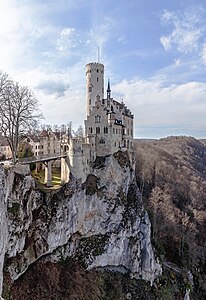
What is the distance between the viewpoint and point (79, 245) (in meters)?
33.1

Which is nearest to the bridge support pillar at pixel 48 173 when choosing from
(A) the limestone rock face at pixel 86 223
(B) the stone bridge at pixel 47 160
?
(B) the stone bridge at pixel 47 160

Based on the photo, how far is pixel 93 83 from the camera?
39625 mm

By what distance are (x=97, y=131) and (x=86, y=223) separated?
1145 centimetres

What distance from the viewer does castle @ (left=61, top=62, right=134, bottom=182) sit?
33.2 metres

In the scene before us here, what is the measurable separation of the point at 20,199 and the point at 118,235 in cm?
1517

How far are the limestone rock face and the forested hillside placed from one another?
6519 millimetres

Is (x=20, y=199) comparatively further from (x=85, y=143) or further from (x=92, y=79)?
(x=92, y=79)

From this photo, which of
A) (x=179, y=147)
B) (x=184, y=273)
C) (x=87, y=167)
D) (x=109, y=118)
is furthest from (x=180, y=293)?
(x=179, y=147)

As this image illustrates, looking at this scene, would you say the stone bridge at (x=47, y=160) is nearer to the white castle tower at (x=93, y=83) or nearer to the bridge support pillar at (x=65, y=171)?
the bridge support pillar at (x=65, y=171)

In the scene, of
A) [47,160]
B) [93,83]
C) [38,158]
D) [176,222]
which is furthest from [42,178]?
[176,222]

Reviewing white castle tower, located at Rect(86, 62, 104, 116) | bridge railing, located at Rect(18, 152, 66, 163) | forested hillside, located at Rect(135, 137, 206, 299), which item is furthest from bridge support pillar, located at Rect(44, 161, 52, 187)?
forested hillside, located at Rect(135, 137, 206, 299)

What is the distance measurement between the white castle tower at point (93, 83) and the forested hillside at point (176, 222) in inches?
906

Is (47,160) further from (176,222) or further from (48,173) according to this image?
(176,222)

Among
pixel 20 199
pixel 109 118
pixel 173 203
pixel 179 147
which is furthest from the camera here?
pixel 179 147
